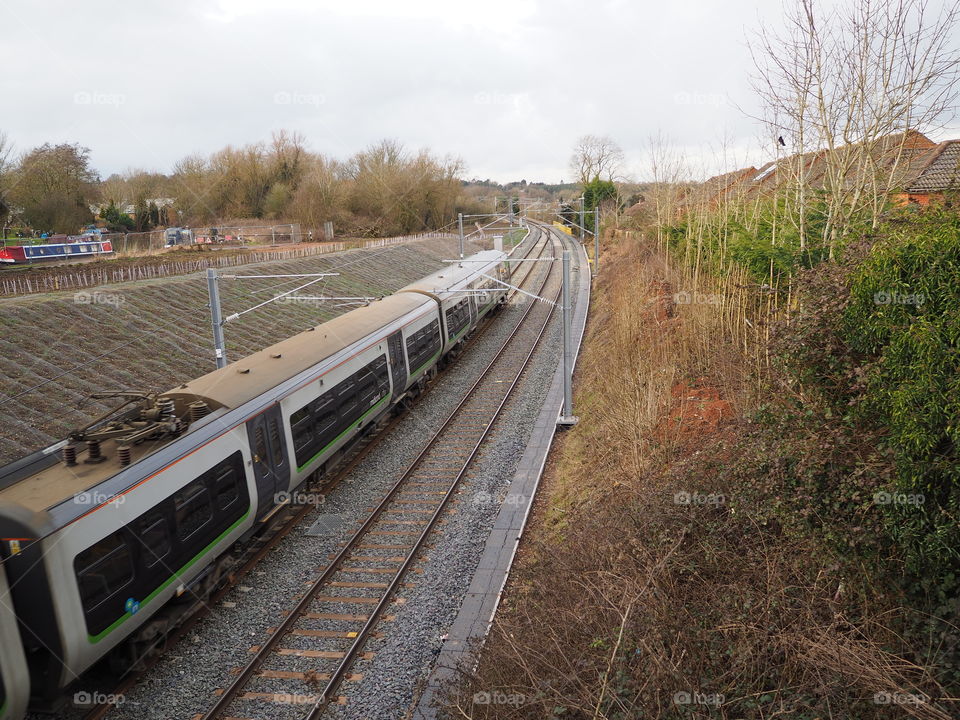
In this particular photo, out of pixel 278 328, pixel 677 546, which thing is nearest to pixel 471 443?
pixel 677 546

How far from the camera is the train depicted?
582 centimetres

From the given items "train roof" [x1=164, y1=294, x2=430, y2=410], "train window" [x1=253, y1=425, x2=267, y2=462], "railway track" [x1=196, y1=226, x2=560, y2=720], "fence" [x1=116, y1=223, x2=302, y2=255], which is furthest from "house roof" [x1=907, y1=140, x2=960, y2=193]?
"fence" [x1=116, y1=223, x2=302, y2=255]

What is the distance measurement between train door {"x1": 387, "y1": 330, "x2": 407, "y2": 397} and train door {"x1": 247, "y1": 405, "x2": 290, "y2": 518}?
4.77m

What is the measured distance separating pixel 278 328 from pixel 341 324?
11294 mm

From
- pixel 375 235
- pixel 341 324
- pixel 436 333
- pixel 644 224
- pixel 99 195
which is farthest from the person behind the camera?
pixel 375 235

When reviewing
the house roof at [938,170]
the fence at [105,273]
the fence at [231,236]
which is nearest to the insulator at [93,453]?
the fence at [105,273]

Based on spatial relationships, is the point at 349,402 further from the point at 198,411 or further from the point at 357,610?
the point at 357,610

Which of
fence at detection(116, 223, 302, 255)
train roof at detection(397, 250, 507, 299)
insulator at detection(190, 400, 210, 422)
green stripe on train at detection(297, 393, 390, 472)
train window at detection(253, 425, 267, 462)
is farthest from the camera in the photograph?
fence at detection(116, 223, 302, 255)

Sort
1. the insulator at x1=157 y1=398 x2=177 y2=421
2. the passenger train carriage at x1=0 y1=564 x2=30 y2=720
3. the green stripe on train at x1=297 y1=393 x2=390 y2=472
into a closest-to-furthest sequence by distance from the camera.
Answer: the passenger train carriage at x1=0 y1=564 x2=30 y2=720 → the insulator at x1=157 y1=398 x2=177 y2=421 → the green stripe on train at x1=297 y1=393 x2=390 y2=472

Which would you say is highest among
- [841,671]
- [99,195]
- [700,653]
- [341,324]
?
[99,195]

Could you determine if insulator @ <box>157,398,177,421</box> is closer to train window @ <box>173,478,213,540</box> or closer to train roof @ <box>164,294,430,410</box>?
train roof @ <box>164,294,430,410</box>

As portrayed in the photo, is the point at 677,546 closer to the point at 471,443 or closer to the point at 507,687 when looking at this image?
the point at 507,687

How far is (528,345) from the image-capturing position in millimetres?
22516

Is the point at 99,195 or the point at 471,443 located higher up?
the point at 99,195
